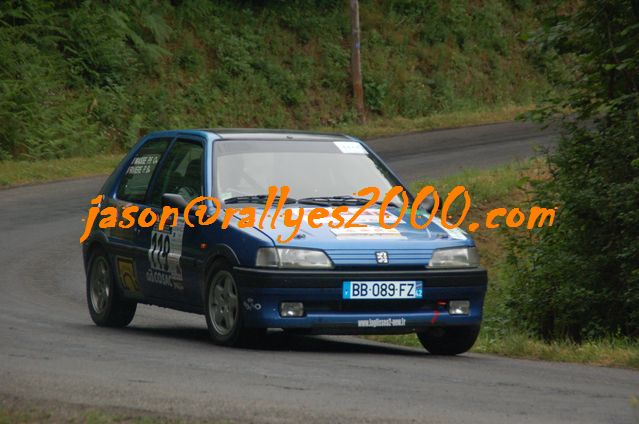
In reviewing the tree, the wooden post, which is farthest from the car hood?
the wooden post

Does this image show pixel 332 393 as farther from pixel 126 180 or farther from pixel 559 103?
pixel 559 103

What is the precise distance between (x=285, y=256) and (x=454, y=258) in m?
1.26

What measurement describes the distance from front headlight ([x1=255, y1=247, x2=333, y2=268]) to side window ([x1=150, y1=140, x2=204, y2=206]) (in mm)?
1288

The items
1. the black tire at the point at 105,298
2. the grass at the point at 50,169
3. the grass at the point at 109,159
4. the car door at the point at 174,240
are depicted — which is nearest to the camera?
the car door at the point at 174,240

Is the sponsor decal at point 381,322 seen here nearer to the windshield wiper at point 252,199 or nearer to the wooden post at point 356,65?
the windshield wiper at point 252,199

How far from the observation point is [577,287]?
12539mm

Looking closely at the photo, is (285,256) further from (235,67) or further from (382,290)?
(235,67)

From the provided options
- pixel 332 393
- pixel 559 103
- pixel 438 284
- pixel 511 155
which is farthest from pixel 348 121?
pixel 332 393

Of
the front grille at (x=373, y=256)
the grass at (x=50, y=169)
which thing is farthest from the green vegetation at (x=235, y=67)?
the front grille at (x=373, y=256)

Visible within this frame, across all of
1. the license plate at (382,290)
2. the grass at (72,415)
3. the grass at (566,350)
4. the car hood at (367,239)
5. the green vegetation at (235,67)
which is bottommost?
the grass at (566,350)

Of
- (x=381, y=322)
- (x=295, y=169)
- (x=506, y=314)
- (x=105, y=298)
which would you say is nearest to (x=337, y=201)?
(x=295, y=169)

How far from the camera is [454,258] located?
10180 mm

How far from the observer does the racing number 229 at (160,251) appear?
Answer: 1105 centimetres

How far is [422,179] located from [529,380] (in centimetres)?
1655
